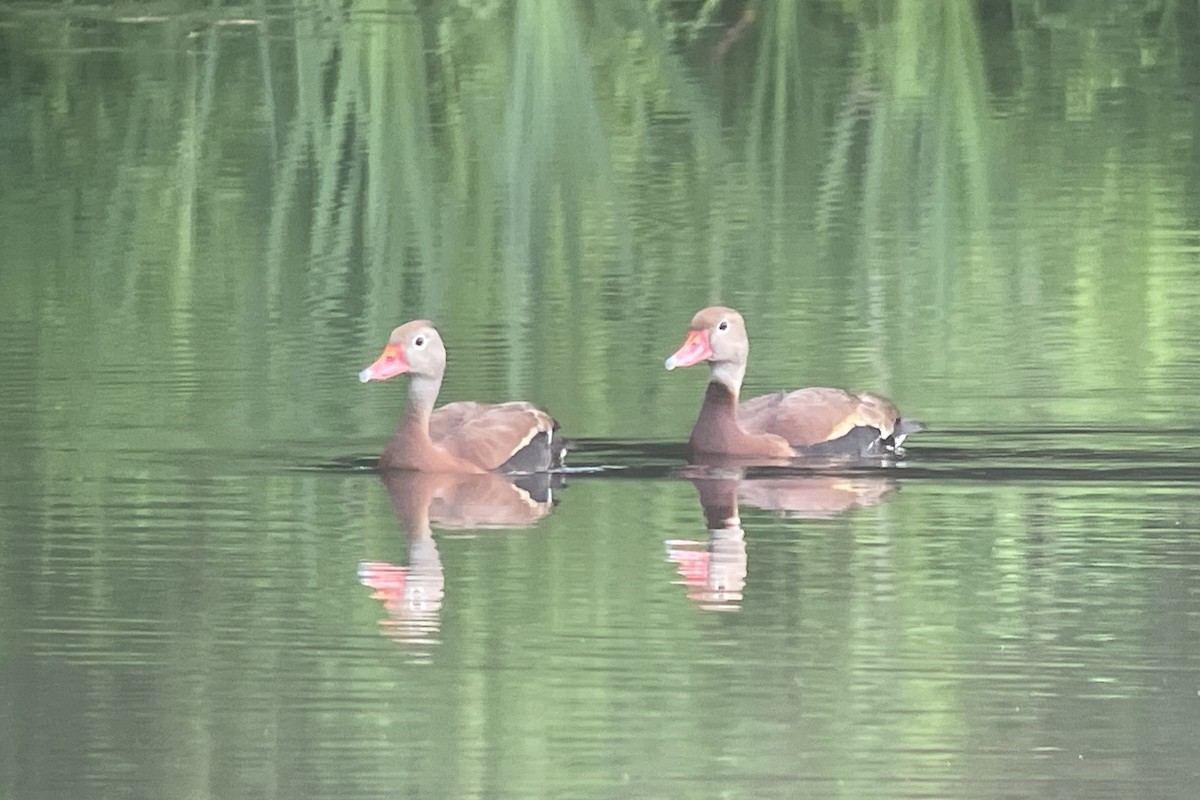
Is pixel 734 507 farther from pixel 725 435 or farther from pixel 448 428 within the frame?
pixel 448 428

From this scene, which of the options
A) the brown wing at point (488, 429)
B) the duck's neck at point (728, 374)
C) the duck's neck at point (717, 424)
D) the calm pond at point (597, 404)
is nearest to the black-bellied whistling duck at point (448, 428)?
the brown wing at point (488, 429)

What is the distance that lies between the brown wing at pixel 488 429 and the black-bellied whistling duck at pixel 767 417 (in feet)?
1.89

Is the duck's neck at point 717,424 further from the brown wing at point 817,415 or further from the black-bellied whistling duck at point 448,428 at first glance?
the black-bellied whistling duck at point 448,428

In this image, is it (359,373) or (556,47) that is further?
(556,47)

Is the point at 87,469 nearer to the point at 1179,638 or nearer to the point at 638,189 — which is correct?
the point at 1179,638

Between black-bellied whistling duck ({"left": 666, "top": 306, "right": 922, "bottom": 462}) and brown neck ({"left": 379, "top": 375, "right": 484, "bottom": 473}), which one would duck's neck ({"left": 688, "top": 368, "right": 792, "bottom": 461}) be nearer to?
black-bellied whistling duck ({"left": 666, "top": 306, "right": 922, "bottom": 462})

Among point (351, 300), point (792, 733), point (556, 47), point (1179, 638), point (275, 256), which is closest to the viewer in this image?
point (792, 733)

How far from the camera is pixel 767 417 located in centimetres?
1189

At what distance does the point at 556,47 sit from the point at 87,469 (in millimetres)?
6480

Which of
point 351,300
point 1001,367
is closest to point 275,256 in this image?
point 351,300

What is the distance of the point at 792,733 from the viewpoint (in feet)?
23.8

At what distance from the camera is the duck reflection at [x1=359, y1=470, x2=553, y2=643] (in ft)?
28.4

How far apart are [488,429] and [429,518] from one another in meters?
1.10

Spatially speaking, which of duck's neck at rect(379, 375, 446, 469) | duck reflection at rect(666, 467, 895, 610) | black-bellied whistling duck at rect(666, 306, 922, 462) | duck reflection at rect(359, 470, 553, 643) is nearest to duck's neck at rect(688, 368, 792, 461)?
black-bellied whistling duck at rect(666, 306, 922, 462)
